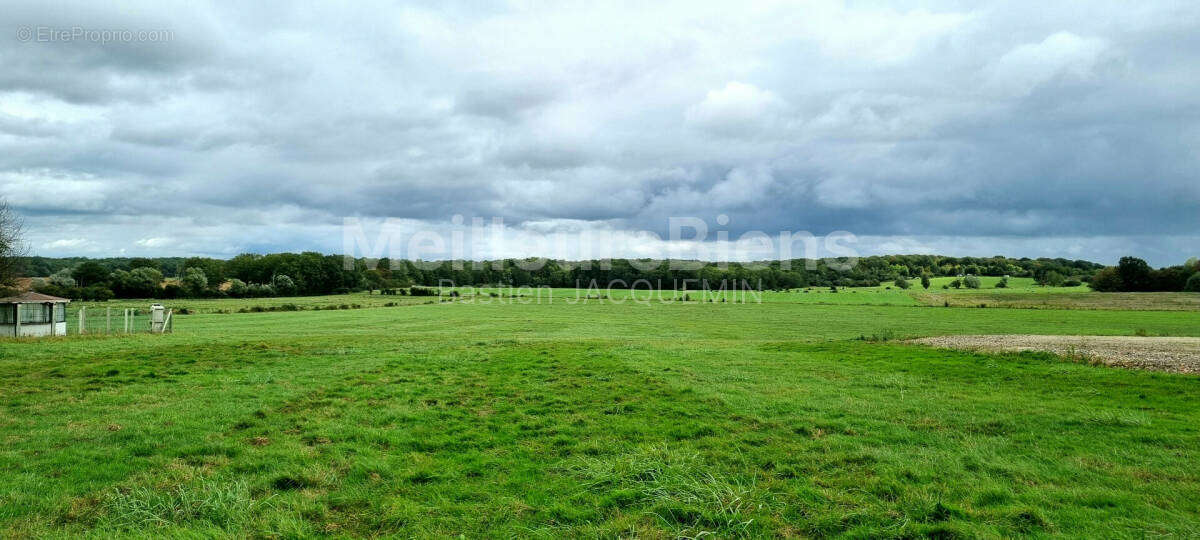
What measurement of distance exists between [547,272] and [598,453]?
475 feet

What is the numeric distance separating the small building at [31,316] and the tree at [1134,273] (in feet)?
485

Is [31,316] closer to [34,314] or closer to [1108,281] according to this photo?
[34,314]

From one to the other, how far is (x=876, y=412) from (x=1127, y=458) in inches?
158

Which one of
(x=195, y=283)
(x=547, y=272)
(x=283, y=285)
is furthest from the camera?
(x=547, y=272)

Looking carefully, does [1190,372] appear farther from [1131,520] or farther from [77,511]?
[77,511]

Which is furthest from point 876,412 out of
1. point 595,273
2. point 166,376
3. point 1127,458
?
point 595,273

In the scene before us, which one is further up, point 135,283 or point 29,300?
point 135,283

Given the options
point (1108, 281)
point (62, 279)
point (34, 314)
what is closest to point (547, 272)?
point (62, 279)

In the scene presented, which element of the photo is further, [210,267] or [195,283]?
[210,267]

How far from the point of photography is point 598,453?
9.02 m

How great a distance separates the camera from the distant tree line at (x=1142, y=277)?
103 m

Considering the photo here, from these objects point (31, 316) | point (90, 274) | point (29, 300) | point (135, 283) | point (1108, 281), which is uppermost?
point (90, 274)

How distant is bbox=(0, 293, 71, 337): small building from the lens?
28469 millimetres

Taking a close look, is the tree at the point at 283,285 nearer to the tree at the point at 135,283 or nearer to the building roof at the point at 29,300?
the tree at the point at 135,283
